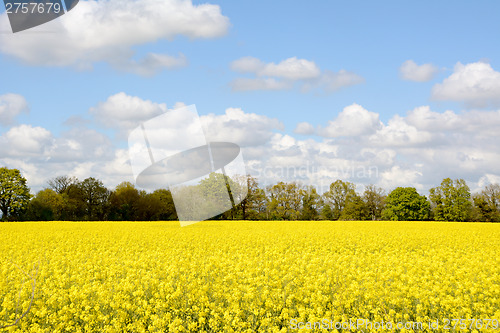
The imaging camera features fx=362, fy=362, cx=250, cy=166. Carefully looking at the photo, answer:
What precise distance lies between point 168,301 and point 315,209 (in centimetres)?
7431

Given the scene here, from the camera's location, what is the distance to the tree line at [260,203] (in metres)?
65.9

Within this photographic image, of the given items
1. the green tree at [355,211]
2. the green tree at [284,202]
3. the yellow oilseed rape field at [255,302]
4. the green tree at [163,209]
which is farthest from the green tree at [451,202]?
the yellow oilseed rape field at [255,302]

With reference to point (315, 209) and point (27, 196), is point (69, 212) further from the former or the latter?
point (315, 209)

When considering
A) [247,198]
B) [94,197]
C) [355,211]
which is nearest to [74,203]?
[94,197]

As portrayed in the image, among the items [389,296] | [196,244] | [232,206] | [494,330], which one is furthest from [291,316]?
[232,206]

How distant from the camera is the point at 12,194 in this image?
63.3 m

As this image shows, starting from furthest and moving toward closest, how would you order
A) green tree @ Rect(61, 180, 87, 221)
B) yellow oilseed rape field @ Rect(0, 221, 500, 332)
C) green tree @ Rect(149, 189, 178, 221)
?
green tree @ Rect(149, 189, 178, 221)
green tree @ Rect(61, 180, 87, 221)
yellow oilseed rape field @ Rect(0, 221, 500, 332)

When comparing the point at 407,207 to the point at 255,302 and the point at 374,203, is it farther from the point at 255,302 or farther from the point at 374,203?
the point at 255,302

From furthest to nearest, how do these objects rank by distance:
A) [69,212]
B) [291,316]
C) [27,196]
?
1. [69,212]
2. [27,196]
3. [291,316]

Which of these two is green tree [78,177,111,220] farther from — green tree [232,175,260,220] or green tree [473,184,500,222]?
green tree [473,184,500,222]

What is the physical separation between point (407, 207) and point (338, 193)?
51.0 ft

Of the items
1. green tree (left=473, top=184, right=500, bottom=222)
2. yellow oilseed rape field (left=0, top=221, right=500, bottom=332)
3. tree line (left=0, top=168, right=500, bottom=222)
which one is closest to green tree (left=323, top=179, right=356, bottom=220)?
tree line (left=0, top=168, right=500, bottom=222)

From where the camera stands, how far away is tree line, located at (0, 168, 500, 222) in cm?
6588

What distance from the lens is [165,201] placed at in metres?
78.6
